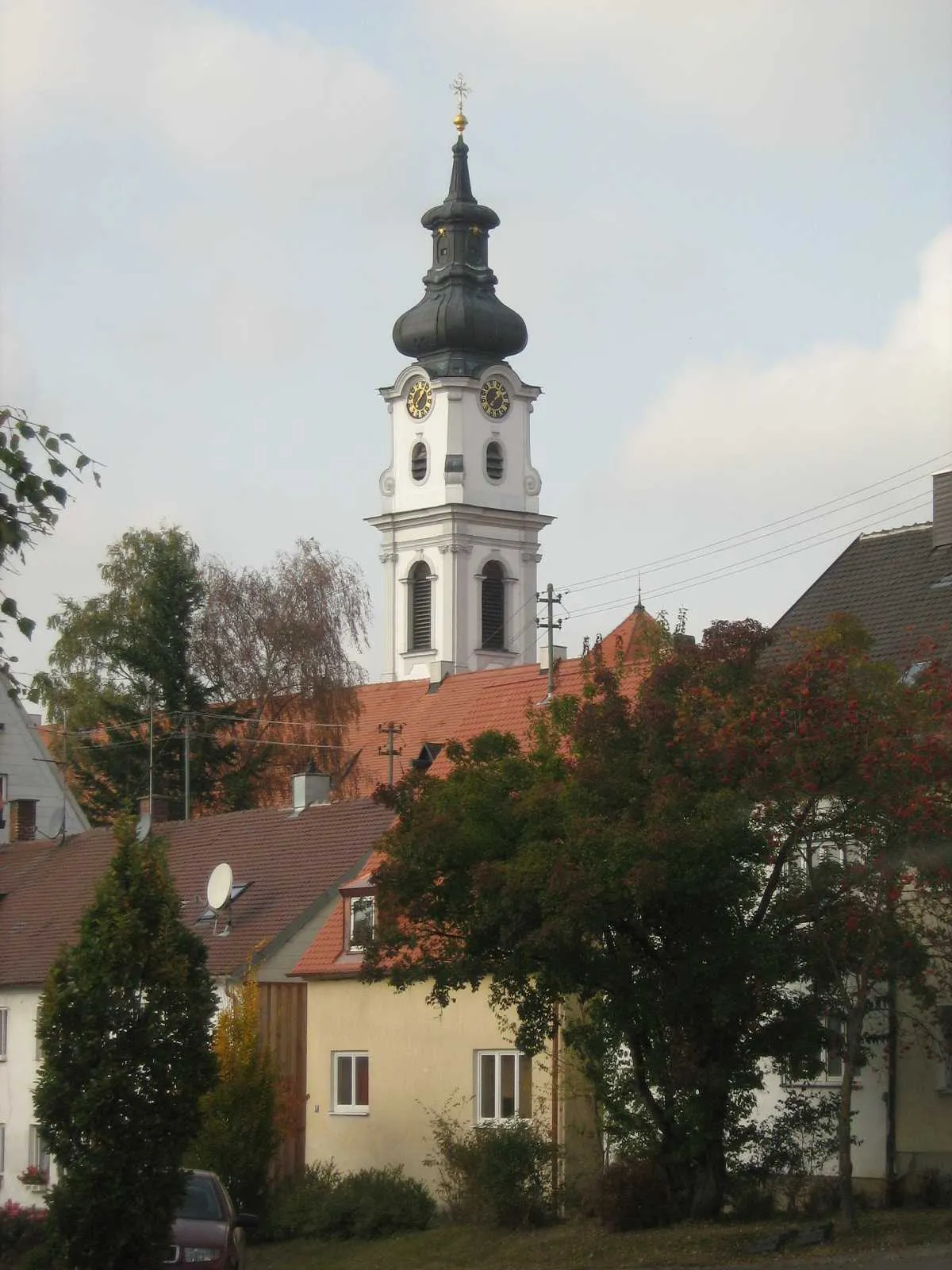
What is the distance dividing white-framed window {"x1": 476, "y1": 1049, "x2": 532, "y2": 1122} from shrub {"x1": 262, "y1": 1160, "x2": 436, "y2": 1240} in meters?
1.54

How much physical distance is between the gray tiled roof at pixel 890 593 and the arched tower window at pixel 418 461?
217ft

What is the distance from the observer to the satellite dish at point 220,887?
124ft

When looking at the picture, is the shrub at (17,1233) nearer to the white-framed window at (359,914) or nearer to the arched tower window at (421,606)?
the white-framed window at (359,914)

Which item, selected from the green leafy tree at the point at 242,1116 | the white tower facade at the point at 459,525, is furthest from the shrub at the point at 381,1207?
the white tower facade at the point at 459,525

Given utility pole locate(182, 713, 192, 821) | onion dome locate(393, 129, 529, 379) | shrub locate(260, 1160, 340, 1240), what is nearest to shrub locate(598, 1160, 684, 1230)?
shrub locate(260, 1160, 340, 1240)

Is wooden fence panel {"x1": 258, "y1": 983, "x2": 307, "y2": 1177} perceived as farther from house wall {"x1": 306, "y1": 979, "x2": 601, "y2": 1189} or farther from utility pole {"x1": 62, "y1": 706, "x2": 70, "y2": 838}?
utility pole {"x1": 62, "y1": 706, "x2": 70, "y2": 838}

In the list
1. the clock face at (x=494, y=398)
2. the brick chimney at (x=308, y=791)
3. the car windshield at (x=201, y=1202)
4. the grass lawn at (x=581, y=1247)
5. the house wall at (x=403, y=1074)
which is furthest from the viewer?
the clock face at (x=494, y=398)

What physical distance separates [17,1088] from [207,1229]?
1728 cm

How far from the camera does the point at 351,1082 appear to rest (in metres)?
35.6

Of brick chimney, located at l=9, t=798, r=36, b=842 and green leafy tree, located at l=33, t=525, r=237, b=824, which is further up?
green leafy tree, located at l=33, t=525, r=237, b=824

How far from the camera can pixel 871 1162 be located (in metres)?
28.2

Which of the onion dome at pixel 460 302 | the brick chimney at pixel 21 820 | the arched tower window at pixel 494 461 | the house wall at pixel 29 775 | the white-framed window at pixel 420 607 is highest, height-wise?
the onion dome at pixel 460 302

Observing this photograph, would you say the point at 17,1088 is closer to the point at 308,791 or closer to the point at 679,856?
the point at 308,791

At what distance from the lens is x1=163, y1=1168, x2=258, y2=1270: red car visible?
2350 cm
